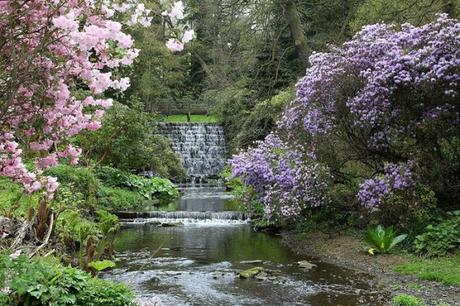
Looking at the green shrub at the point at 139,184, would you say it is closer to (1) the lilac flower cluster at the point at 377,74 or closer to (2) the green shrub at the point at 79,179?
(2) the green shrub at the point at 79,179

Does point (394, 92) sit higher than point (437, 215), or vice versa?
point (394, 92)

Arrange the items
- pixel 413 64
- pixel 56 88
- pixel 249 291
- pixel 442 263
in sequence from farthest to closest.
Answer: pixel 413 64
pixel 442 263
pixel 249 291
pixel 56 88

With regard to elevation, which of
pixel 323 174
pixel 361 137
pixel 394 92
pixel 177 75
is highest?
pixel 177 75

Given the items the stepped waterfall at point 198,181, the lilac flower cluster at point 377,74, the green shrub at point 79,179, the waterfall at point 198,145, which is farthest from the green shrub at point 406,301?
the waterfall at point 198,145

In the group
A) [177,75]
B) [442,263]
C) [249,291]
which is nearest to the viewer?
[249,291]

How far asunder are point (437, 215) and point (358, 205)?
187cm

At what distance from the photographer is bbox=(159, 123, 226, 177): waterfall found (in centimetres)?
2873

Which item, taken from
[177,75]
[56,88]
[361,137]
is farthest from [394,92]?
[177,75]

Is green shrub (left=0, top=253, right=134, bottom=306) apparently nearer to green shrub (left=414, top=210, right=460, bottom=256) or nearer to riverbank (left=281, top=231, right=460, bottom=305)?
riverbank (left=281, top=231, right=460, bottom=305)

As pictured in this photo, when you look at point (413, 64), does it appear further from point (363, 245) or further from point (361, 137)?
point (363, 245)

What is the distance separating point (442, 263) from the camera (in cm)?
872

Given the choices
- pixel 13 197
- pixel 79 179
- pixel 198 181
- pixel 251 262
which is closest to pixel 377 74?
pixel 251 262

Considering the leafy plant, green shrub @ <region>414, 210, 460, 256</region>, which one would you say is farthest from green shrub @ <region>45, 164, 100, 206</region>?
green shrub @ <region>414, 210, 460, 256</region>

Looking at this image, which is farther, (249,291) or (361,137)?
(361,137)
